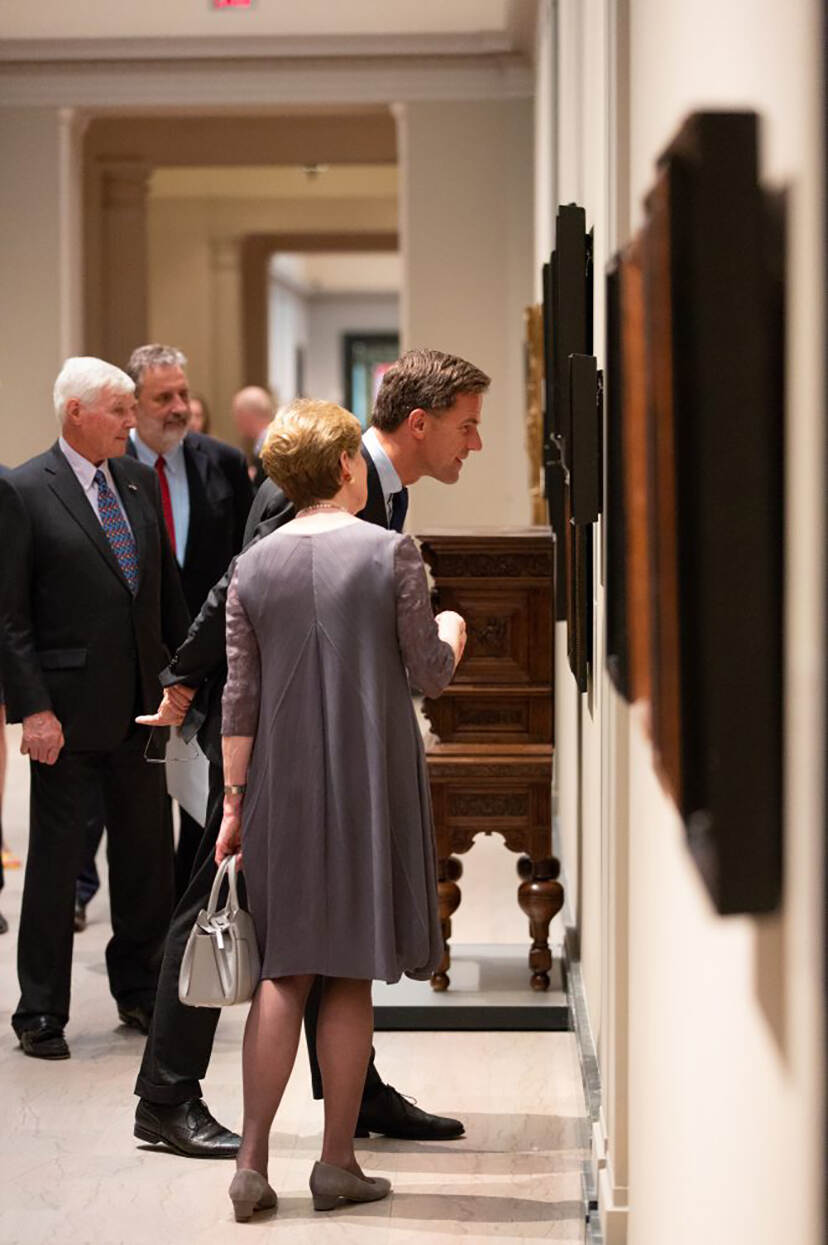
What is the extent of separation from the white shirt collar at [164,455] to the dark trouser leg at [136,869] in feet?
4.75

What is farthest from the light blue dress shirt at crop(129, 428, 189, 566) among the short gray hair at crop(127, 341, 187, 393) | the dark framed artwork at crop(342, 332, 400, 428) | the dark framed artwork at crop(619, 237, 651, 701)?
the dark framed artwork at crop(342, 332, 400, 428)

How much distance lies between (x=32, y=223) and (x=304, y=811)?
822cm

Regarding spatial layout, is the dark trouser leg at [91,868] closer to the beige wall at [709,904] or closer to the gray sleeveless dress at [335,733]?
the beige wall at [709,904]

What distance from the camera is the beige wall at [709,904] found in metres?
1.47

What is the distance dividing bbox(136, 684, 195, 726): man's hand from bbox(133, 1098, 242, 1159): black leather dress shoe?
0.90 metres

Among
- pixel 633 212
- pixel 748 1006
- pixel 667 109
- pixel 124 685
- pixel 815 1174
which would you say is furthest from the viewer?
pixel 124 685

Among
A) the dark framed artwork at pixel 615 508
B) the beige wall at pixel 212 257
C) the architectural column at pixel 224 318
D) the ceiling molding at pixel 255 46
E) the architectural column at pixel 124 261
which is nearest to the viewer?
the dark framed artwork at pixel 615 508

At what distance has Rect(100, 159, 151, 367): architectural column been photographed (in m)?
13.9

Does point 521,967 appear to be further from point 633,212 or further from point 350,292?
point 350,292

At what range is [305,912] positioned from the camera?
11.7ft

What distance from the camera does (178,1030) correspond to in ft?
13.6

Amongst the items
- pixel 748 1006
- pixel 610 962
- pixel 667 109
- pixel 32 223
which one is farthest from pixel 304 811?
pixel 32 223

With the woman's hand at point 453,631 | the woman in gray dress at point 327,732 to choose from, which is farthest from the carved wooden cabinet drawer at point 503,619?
the woman in gray dress at point 327,732

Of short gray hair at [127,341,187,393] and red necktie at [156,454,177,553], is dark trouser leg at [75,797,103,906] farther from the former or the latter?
short gray hair at [127,341,187,393]
